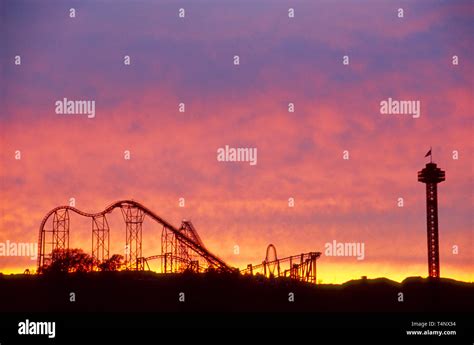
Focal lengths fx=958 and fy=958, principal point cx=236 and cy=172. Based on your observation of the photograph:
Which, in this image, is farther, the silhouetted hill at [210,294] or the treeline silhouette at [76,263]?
the treeline silhouette at [76,263]

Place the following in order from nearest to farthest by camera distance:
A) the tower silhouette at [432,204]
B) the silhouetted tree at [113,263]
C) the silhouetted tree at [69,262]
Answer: the silhouetted tree at [69,262], the silhouetted tree at [113,263], the tower silhouette at [432,204]

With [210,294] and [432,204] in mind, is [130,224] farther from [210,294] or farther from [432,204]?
[432,204]

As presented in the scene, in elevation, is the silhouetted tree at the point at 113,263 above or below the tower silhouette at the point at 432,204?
below

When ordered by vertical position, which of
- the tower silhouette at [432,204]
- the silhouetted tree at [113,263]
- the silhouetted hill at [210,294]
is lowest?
the silhouetted hill at [210,294]

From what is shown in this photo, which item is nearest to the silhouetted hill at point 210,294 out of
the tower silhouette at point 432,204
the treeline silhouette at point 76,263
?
the treeline silhouette at point 76,263

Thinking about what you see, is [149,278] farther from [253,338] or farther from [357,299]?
[253,338]

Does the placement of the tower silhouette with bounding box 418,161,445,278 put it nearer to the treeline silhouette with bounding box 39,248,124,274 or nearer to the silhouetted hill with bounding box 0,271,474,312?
the silhouetted hill with bounding box 0,271,474,312

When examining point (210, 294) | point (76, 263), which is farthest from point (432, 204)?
point (76, 263)

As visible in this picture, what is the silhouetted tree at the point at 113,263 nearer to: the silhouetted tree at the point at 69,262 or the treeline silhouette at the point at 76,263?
the treeline silhouette at the point at 76,263
